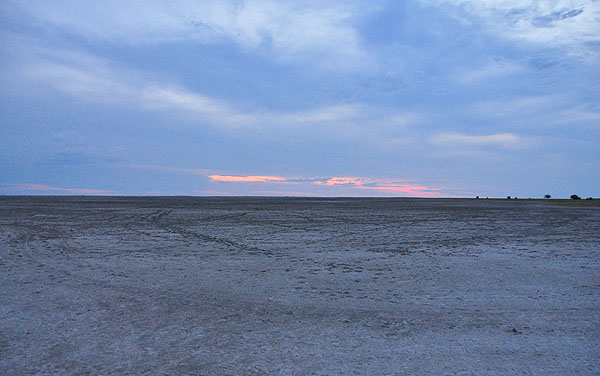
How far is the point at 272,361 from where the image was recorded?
3816 millimetres

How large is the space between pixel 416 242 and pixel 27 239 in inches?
485

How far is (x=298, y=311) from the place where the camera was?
17.9 feet

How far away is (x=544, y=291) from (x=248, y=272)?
5.27 meters

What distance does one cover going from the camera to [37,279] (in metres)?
7.13

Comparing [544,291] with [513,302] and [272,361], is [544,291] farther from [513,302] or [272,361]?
[272,361]

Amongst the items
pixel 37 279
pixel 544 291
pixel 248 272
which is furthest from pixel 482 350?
pixel 37 279

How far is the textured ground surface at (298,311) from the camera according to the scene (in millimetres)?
3820

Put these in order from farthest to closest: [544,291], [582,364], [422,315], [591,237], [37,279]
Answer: [591,237] → [37,279] → [544,291] → [422,315] → [582,364]

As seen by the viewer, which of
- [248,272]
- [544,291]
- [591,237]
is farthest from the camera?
[591,237]

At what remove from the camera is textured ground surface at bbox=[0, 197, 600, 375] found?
3820mm

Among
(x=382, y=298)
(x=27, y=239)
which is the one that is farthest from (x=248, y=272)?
(x=27, y=239)

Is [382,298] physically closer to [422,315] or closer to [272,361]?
[422,315]

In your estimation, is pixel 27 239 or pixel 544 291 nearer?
pixel 544 291

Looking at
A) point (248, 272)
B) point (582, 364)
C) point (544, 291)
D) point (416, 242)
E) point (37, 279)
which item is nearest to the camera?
point (582, 364)
